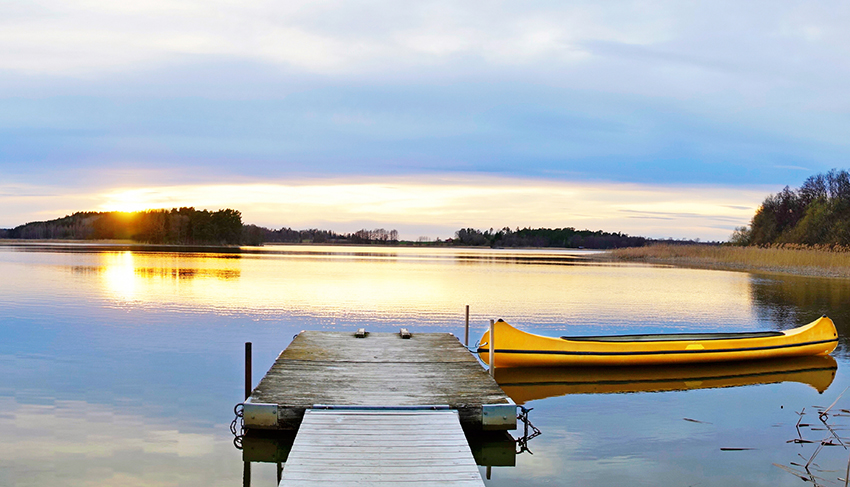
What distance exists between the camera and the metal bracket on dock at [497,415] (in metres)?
8.88

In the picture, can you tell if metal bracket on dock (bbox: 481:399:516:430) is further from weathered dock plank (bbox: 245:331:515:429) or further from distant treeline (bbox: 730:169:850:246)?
distant treeline (bbox: 730:169:850:246)

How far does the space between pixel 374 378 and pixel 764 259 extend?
51.1m

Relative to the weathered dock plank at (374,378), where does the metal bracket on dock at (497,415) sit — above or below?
below

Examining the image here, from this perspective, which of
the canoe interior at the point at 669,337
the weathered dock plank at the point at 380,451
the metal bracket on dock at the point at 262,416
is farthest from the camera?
the canoe interior at the point at 669,337

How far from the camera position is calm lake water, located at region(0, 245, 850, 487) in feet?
26.9

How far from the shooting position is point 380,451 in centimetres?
713

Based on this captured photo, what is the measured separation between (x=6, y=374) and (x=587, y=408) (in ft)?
35.7

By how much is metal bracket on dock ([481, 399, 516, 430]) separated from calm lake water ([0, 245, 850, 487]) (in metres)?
0.50

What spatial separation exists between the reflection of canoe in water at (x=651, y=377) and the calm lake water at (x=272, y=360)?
8cm

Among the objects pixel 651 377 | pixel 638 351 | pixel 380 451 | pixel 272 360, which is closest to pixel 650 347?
pixel 638 351

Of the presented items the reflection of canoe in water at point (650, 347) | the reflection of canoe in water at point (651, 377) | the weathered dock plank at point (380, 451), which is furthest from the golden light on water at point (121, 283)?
the weathered dock plank at point (380, 451)

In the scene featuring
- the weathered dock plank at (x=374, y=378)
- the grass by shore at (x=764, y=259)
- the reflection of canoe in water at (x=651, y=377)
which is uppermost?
the grass by shore at (x=764, y=259)

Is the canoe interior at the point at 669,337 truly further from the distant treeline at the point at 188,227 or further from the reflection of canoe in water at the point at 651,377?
the distant treeline at the point at 188,227

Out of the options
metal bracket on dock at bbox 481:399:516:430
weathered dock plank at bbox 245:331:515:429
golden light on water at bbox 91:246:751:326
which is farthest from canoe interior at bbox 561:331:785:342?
metal bracket on dock at bbox 481:399:516:430
